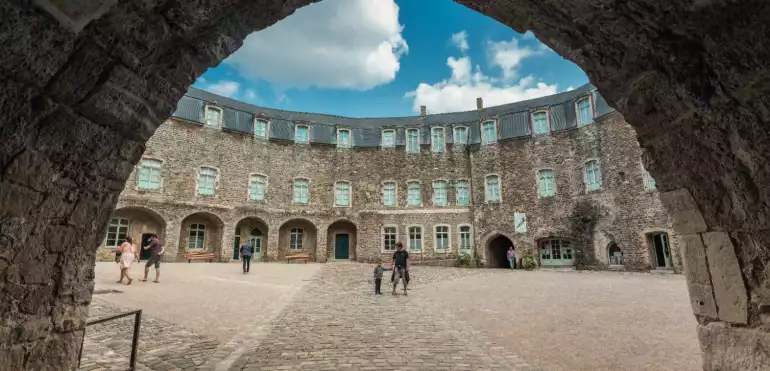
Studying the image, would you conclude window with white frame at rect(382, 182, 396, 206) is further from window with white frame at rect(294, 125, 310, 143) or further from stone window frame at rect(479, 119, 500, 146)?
stone window frame at rect(479, 119, 500, 146)

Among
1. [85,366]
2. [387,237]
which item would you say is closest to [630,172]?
[387,237]

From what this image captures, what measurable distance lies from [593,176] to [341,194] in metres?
13.3

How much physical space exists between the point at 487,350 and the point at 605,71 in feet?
11.3

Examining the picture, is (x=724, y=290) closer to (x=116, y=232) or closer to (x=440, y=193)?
(x=440, y=193)

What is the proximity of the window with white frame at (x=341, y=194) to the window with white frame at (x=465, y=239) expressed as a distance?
6.84m

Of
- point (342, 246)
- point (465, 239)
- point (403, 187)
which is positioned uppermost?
point (403, 187)

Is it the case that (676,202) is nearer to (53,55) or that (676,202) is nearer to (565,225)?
(53,55)

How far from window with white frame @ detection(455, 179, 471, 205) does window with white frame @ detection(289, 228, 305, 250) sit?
948 centimetres

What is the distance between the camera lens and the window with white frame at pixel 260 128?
2081cm

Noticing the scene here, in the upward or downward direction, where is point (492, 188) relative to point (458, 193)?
upward

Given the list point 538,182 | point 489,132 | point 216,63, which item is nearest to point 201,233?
point 489,132

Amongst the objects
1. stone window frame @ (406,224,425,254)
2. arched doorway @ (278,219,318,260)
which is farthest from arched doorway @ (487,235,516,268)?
arched doorway @ (278,219,318,260)

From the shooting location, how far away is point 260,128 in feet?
68.9

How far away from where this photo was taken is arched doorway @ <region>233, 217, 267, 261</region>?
65.7 feet
